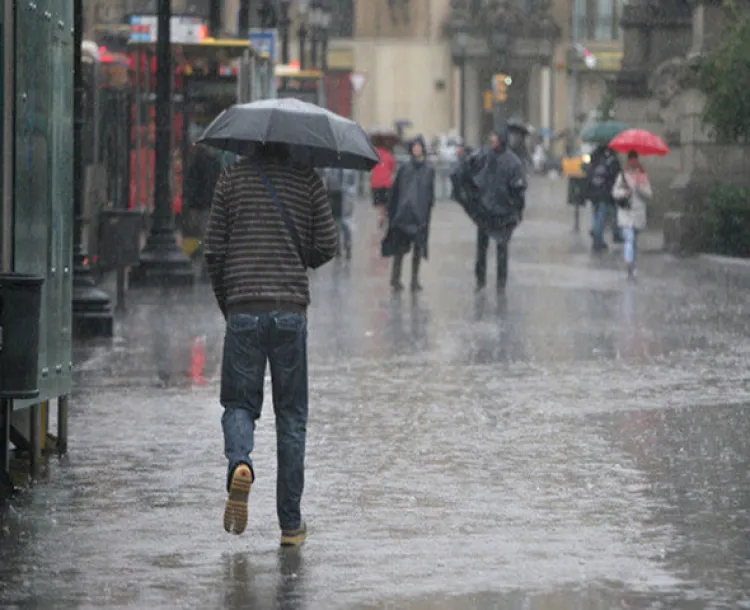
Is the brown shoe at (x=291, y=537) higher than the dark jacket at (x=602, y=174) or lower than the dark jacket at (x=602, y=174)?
lower

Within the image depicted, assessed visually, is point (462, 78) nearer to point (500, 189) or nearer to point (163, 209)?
point (163, 209)

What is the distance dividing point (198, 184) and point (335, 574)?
2001 cm


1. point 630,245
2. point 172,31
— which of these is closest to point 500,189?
point 630,245

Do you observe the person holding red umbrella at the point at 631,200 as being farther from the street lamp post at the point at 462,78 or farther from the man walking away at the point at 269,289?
the street lamp post at the point at 462,78

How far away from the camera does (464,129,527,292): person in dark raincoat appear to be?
26078mm

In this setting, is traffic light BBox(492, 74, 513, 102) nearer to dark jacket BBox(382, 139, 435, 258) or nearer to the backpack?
the backpack

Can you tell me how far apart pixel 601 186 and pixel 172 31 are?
8.71m

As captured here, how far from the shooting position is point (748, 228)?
31.6 m

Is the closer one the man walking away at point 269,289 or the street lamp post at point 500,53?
the man walking away at point 269,289

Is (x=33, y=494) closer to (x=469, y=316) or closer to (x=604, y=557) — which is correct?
(x=604, y=557)

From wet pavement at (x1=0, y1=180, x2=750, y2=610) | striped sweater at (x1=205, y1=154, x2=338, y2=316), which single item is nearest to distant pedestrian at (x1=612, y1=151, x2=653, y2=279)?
wet pavement at (x1=0, y1=180, x2=750, y2=610)

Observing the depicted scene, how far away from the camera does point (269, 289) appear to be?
30.2ft

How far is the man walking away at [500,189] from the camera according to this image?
26.1 m

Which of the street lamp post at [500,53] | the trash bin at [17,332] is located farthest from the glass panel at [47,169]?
the street lamp post at [500,53]
